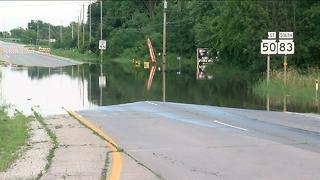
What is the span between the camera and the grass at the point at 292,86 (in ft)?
96.8

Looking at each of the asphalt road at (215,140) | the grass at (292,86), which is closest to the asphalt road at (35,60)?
the grass at (292,86)

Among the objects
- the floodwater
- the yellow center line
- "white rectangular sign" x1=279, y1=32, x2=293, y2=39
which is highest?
"white rectangular sign" x1=279, y1=32, x2=293, y2=39

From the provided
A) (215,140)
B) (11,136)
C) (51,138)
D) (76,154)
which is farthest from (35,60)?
(76,154)

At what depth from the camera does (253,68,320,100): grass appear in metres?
29.5

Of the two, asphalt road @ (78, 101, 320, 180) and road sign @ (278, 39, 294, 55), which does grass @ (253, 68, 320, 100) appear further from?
asphalt road @ (78, 101, 320, 180)

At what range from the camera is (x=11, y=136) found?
551 inches

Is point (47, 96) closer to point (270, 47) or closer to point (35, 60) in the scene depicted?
point (270, 47)

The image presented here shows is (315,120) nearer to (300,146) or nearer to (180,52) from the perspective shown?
(300,146)

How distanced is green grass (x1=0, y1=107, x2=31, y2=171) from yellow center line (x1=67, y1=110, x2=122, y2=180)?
1.67 m

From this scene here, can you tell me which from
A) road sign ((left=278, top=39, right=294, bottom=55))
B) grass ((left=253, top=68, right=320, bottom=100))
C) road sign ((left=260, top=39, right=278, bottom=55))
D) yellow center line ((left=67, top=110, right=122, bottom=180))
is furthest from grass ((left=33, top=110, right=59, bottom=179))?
grass ((left=253, top=68, right=320, bottom=100))

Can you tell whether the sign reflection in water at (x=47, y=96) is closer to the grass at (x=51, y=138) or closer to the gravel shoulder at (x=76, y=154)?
the grass at (x=51, y=138)

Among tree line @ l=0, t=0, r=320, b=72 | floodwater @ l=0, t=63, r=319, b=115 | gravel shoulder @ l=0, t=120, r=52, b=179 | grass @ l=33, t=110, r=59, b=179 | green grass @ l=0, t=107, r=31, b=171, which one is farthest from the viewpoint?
tree line @ l=0, t=0, r=320, b=72

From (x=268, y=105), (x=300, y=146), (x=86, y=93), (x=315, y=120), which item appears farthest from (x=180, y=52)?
(x=300, y=146)

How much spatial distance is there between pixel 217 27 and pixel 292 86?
2646cm
